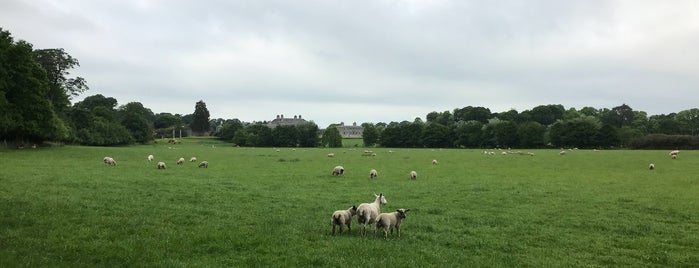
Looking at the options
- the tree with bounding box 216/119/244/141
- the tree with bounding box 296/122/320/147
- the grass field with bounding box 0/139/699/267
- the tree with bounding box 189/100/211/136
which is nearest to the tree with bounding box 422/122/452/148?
the tree with bounding box 296/122/320/147

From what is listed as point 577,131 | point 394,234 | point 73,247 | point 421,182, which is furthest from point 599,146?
point 73,247

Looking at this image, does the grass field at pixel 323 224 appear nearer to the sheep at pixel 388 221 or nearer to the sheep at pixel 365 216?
the sheep at pixel 365 216

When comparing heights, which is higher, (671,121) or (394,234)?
(671,121)

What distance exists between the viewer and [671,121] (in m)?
152

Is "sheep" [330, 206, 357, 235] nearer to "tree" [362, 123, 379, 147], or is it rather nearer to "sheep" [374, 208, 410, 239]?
"sheep" [374, 208, 410, 239]

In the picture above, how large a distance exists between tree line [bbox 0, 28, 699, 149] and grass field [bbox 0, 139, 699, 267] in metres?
30.7

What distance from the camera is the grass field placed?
11648 mm

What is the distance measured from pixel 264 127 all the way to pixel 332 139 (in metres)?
27.7

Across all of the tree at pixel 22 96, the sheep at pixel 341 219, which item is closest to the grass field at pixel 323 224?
the sheep at pixel 341 219

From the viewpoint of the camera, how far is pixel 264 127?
15850 centimetres

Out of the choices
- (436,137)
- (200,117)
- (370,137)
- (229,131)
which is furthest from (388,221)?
→ (229,131)

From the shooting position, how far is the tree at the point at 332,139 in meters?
144

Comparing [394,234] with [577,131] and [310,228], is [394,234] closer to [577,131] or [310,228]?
[310,228]

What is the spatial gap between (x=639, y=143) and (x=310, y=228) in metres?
116
